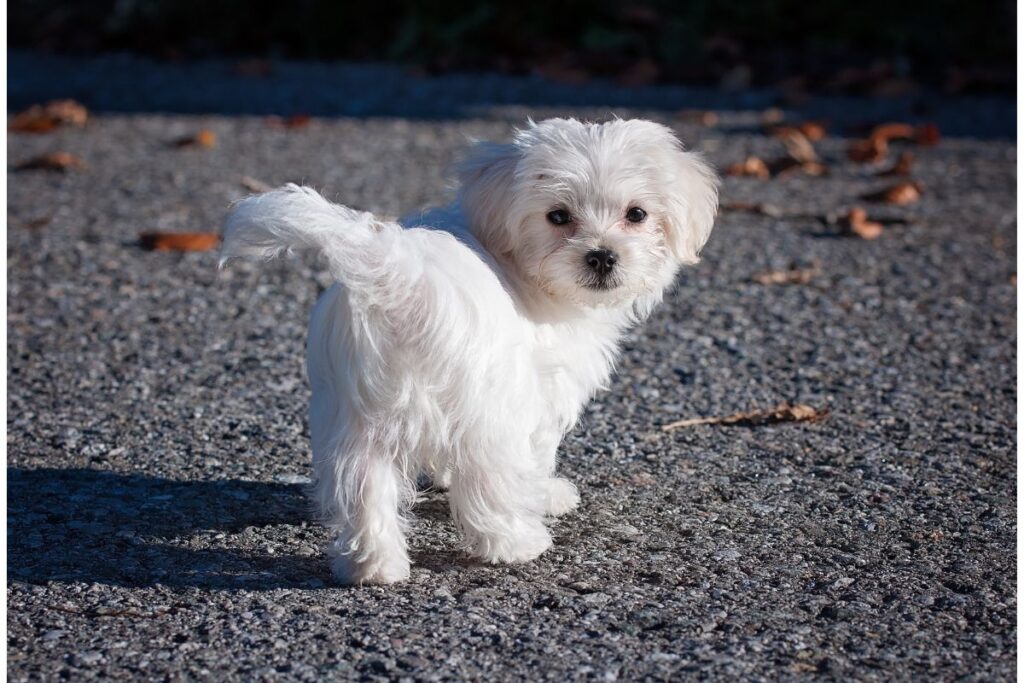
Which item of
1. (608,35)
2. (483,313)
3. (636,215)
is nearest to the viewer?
(483,313)

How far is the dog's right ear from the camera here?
3475 mm

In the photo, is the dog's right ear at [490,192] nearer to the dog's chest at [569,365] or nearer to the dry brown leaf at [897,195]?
the dog's chest at [569,365]

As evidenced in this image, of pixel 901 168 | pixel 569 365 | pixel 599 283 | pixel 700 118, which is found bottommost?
pixel 569 365

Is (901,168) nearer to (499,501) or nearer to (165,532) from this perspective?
(499,501)

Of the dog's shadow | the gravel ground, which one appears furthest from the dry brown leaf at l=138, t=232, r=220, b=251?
the dog's shadow

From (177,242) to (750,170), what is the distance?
12.7 ft

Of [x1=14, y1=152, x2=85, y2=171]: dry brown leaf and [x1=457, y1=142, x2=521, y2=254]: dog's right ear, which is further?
[x1=14, y1=152, x2=85, y2=171]: dry brown leaf

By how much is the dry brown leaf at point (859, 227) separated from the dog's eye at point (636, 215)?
388 cm

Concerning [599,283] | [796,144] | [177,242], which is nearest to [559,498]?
[599,283]

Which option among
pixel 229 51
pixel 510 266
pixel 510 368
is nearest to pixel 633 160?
pixel 510 266

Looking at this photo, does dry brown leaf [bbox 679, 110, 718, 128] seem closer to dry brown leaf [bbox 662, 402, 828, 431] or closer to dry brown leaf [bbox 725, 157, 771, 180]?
dry brown leaf [bbox 725, 157, 771, 180]

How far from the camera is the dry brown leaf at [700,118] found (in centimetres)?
1008

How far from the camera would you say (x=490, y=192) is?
3.50 metres

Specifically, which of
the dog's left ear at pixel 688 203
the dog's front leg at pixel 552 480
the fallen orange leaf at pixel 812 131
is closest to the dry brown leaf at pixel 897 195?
the fallen orange leaf at pixel 812 131
